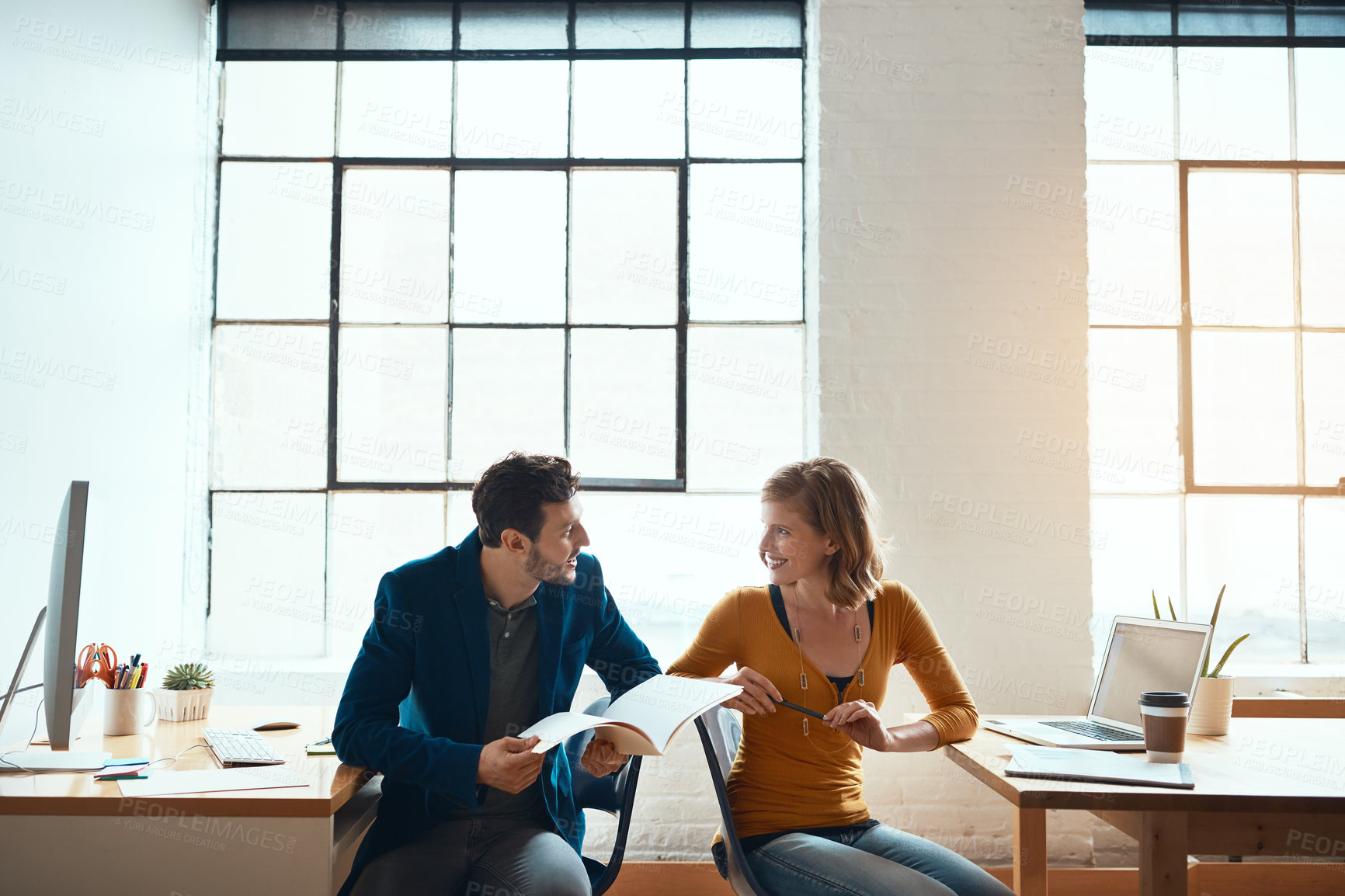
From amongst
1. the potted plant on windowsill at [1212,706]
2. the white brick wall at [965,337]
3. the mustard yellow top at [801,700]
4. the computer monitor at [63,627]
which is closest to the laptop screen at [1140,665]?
the potted plant on windowsill at [1212,706]

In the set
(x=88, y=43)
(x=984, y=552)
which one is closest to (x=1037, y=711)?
(x=984, y=552)

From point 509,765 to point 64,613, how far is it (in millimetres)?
894

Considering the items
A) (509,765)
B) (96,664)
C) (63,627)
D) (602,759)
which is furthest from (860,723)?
(96,664)

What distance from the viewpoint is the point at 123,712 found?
2.18 m

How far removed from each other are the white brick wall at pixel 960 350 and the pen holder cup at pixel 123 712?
1354 millimetres

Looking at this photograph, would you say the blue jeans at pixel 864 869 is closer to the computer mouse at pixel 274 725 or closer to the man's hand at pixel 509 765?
the man's hand at pixel 509 765

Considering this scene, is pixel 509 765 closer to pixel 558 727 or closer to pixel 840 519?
pixel 558 727

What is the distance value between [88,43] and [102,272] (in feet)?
2.09

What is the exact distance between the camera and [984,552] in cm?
285

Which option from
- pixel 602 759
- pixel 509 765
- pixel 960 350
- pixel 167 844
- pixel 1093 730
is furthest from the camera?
pixel 960 350

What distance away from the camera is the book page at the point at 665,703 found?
1.65 meters

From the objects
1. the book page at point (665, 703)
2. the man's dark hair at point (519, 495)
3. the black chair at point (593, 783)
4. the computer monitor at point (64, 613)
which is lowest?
the black chair at point (593, 783)

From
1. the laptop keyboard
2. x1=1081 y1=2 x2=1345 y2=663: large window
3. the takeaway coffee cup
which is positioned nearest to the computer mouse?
the laptop keyboard

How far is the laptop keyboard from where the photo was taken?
2.07 meters
